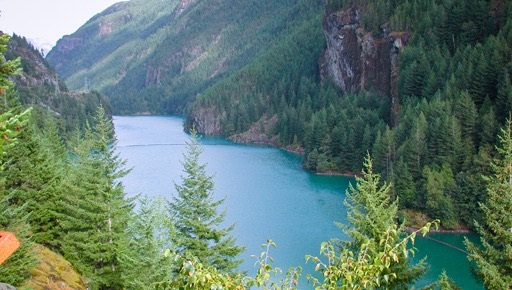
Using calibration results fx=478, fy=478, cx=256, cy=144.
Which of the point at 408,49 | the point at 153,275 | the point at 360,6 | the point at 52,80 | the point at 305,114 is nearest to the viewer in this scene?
the point at 153,275

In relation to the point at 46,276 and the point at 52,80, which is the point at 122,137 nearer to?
the point at 52,80

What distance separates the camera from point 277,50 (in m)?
164

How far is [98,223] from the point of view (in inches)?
1001

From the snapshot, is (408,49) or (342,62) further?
(342,62)

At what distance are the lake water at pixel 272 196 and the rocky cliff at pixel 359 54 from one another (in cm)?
2178

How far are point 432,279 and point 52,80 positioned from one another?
12535cm

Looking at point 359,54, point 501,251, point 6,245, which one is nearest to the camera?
point 6,245

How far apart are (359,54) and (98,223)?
277ft

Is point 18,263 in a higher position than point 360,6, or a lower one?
lower

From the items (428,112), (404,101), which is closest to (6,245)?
(428,112)

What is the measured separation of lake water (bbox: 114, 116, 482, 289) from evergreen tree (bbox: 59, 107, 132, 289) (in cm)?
879

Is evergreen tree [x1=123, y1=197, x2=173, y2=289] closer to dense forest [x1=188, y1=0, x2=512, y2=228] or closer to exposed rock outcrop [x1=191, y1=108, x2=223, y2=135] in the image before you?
dense forest [x1=188, y1=0, x2=512, y2=228]

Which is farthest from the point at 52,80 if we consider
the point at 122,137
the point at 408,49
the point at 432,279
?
the point at 432,279

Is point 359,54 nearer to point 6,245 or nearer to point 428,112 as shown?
point 428,112
